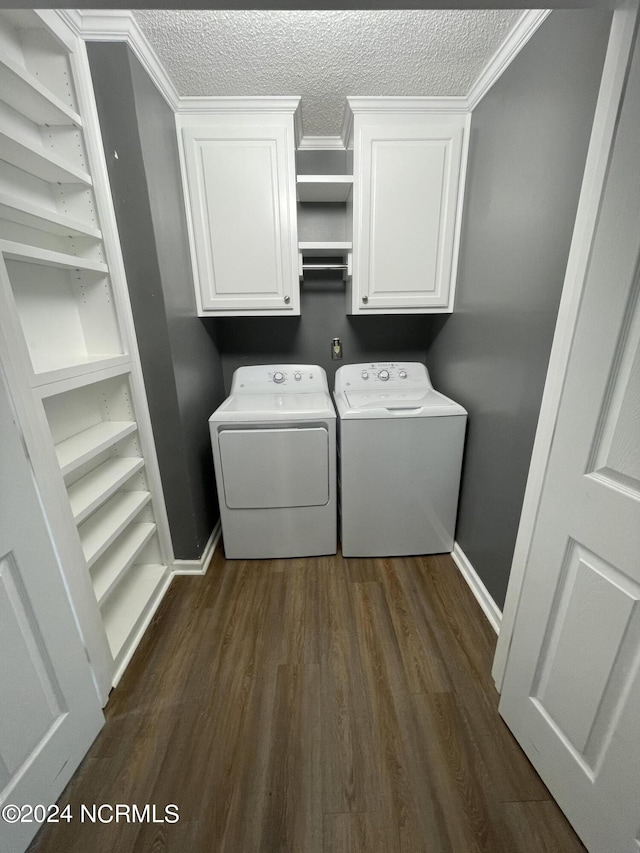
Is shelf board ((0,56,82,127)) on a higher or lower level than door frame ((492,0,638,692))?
higher

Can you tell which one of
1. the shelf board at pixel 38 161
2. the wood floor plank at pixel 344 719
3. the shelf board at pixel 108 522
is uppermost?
the shelf board at pixel 38 161

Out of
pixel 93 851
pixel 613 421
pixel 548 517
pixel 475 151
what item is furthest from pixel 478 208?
pixel 93 851

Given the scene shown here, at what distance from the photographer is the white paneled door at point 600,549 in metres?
0.66

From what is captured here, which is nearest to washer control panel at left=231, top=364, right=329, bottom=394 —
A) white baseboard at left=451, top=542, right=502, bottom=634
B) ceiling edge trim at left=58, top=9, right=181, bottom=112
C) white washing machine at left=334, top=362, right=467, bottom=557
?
white washing machine at left=334, top=362, right=467, bottom=557

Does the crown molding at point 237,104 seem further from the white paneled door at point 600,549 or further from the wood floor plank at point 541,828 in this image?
the wood floor plank at point 541,828

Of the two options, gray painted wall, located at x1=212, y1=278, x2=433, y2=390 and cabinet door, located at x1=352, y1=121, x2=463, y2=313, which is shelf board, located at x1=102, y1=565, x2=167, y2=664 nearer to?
gray painted wall, located at x1=212, y1=278, x2=433, y2=390

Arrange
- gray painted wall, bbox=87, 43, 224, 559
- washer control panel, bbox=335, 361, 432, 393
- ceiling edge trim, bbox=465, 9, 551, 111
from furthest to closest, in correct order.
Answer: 1. washer control panel, bbox=335, 361, 432, 393
2. gray painted wall, bbox=87, 43, 224, 559
3. ceiling edge trim, bbox=465, 9, 551, 111

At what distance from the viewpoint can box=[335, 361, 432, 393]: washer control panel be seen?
6.58ft

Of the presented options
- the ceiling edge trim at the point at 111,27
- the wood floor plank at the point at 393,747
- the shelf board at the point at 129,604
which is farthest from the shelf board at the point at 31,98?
the wood floor plank at the point at 393,747

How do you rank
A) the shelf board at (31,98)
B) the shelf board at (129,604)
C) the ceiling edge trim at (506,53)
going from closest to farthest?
the shelf board at (31,98) < the ceiling edge trim at (506,53) < the shelf board at (129,604)

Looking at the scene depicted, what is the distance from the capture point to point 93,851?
84 centimetres

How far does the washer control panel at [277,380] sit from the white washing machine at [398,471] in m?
0.22

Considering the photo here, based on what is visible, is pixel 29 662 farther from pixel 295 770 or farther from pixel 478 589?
pixel 478 589

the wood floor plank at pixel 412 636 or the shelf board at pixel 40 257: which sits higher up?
the shelf board at pixel 40 257
